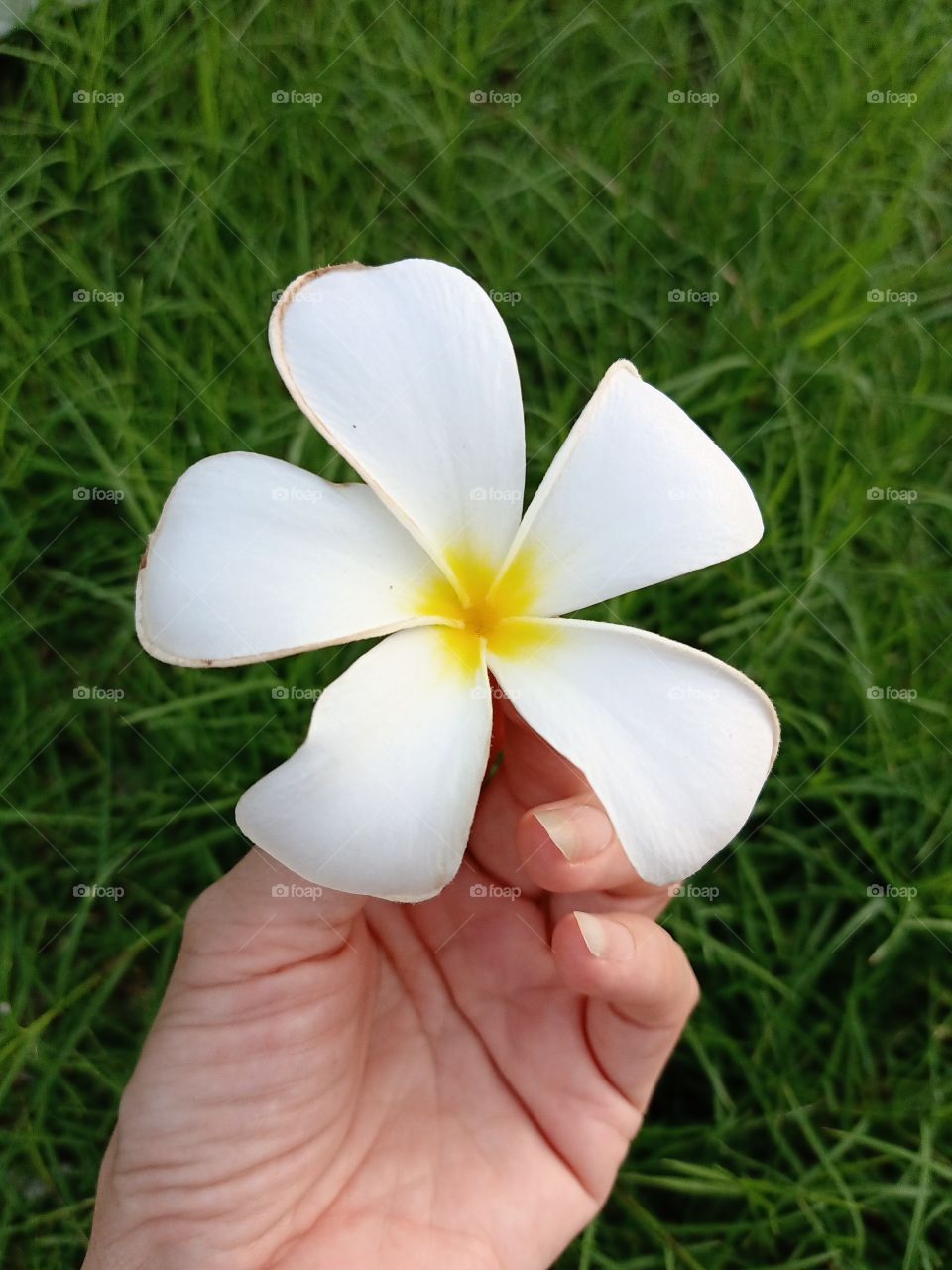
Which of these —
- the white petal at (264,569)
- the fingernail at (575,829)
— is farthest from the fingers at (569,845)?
the white petal at (264,569)

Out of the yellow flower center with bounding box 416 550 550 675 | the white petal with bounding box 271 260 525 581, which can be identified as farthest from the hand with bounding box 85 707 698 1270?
the white petal with bounding box 271 260 525 581

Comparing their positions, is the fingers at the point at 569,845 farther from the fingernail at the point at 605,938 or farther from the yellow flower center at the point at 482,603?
the yellow flower center at the point at 482,603

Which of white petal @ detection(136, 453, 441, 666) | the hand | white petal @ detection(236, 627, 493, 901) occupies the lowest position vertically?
the hand

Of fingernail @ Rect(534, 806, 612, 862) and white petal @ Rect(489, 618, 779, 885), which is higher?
white petal @ Rect(489, 618, 779, 885)

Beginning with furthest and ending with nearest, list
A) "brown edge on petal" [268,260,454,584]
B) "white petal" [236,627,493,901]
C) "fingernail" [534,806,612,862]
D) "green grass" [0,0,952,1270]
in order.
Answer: "green grass" [0,0,952,1270], "fingernail" [534,806,612,862], "brown edge on petal" [268,260,454,584], "white petal" [236,627,493,901]

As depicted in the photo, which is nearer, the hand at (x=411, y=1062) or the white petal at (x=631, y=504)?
the white petal at (x=631, y=504)

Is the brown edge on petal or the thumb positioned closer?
the brown edge on petal

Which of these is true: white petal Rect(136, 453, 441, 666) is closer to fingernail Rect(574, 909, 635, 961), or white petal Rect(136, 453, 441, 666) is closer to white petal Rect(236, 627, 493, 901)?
white petal Rect(236, 627, 493, 901)

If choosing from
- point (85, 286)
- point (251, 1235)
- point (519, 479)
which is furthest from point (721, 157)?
point (251, 1235)
